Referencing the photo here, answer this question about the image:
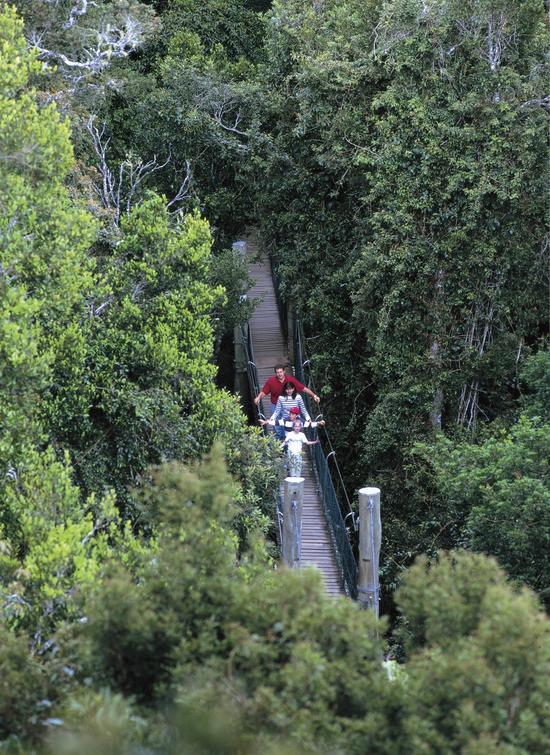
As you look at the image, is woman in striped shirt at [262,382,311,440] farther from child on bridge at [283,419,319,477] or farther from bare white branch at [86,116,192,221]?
bare white branch at [86,116,192,221]

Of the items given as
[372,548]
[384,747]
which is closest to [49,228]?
[372,548]

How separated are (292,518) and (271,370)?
9.66 metres

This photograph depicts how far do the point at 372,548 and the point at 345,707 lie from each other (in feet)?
15.9

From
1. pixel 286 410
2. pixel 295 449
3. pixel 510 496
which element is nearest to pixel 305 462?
pixel 286 410

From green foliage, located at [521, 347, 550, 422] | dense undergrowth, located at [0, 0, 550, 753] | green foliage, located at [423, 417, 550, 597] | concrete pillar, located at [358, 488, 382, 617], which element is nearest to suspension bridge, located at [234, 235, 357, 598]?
dense undergrowth, located at [0, 0, 550, 753]

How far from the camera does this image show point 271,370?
74.2 ft

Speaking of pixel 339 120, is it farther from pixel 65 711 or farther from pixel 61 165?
pixel 65 711

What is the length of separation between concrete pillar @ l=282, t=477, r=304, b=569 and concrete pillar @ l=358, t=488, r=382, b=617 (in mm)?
706

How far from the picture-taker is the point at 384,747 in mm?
7832

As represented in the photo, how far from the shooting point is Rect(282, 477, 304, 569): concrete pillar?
1309 cm

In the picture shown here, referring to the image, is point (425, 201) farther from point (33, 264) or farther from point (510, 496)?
point (33, 264)

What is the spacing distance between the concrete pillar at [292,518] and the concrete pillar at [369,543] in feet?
2.32

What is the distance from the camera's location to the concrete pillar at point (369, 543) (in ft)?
42.0

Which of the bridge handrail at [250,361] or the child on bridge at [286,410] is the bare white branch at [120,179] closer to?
the bridge handrail at [250,361]
